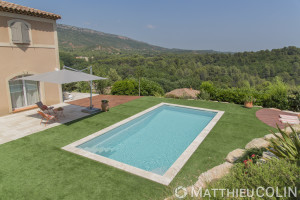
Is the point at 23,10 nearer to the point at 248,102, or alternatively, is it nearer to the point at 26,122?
the point at 26,122

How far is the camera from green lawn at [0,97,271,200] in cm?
511

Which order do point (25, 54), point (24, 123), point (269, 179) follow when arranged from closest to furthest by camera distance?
1. point (269, 179)
2. point (24, 123)
3. point (25, 54)

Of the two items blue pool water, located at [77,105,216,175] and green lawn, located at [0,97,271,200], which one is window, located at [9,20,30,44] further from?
blue pool water, located at [77,105,216,175]

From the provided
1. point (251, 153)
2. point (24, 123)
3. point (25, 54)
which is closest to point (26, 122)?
point (24, 123)

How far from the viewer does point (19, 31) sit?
11508mm

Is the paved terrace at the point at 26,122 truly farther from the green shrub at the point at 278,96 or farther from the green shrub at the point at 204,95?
the green shrub at the point at 278,96

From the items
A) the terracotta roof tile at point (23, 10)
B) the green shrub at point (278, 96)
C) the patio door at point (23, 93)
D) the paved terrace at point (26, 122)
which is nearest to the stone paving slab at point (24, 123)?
the paved terrace at point (26, 122)

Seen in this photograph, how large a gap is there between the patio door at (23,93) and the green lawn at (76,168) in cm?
468

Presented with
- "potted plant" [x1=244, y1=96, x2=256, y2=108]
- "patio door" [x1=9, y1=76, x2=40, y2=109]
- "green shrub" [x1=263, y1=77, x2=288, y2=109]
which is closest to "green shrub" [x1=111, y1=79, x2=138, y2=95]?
"patio door" [x1=9, y1=76, x2=40, y2=109]

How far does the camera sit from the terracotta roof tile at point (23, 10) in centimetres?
1074

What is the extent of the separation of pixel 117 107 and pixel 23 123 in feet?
19.1

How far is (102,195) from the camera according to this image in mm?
5012

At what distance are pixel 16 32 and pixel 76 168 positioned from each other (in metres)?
9.83

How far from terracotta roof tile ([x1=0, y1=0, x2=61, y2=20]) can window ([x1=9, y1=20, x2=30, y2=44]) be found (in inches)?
23.4
